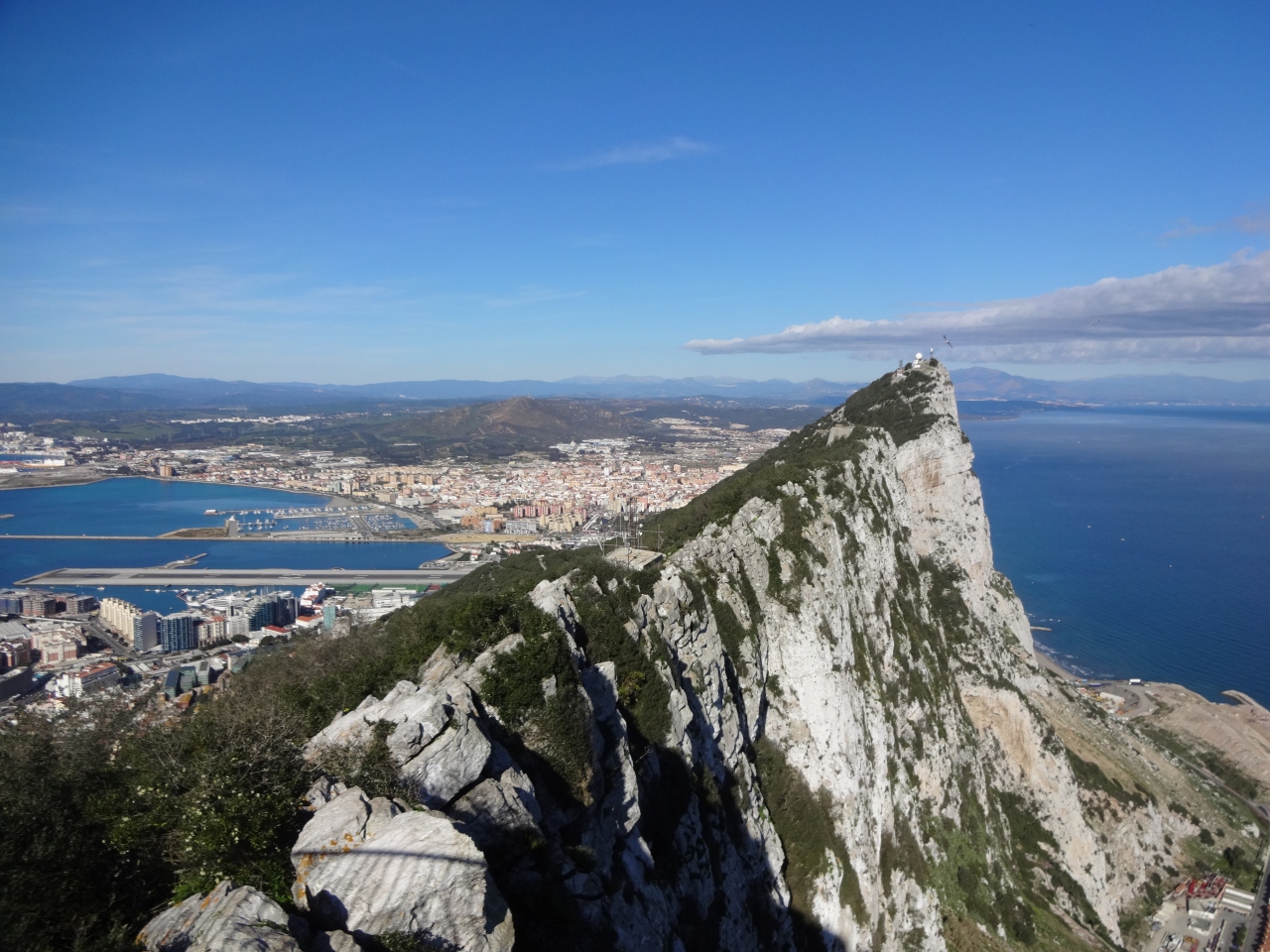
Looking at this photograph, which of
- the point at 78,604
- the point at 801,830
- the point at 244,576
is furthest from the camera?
the point at 244,576

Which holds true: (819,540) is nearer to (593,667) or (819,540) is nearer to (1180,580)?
(593,667)

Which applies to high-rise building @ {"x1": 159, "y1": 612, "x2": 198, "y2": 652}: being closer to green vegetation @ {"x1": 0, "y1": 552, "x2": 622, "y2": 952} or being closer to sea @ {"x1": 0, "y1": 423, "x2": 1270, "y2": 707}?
sea @ {"x1": 0, "y1": 423, "x2": 1270, "y2": 707}

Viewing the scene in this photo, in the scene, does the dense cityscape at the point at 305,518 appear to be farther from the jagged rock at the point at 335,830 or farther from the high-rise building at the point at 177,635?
the jagged rock at the point at 335,830

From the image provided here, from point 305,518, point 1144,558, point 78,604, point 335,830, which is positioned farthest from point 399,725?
point 305,518

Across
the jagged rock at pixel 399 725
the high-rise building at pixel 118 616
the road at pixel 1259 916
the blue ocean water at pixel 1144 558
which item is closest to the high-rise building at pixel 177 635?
the high-rise building at pixel 118 616

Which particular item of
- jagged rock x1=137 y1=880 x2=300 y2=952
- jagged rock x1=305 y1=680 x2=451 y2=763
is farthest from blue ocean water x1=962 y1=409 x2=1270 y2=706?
jagged rock x1=137 y1=880 x2=300 y2=952

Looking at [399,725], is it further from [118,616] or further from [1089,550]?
[1089,550]

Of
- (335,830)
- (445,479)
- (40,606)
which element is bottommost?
Result: (40,606)
